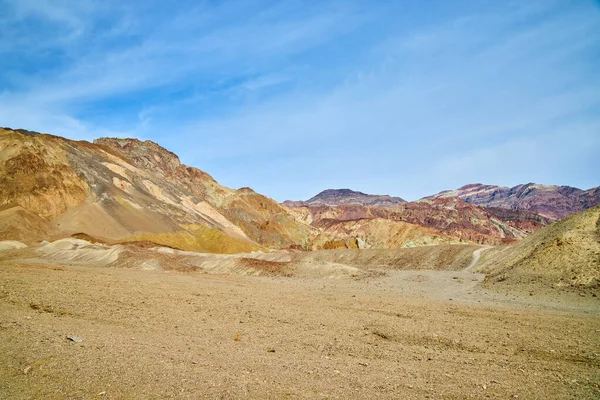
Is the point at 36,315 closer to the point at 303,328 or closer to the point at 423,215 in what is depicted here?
the point at 303,328

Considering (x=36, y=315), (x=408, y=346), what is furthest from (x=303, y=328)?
(x=36, y=315)

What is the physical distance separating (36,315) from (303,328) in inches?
312

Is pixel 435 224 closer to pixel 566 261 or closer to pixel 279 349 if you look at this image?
pixel 566 261

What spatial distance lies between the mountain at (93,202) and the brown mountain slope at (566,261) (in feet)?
188

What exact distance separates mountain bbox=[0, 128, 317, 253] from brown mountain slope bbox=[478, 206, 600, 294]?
57242 mm

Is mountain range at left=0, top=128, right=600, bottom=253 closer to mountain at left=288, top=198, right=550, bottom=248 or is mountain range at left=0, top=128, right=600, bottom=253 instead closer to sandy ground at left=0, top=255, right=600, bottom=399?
mountain at left=288, top=198, right=550, bottom=248

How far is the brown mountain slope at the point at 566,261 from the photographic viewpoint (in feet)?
70.7

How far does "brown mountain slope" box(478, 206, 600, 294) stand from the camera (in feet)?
70.7

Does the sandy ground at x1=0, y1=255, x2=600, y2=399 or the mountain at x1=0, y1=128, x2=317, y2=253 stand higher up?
the mountain at x1=0, y1=128, x2=317, y2=253

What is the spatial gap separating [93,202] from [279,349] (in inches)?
2948

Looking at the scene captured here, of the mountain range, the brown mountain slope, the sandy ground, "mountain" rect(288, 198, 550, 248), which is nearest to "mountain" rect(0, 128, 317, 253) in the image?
the mountain range

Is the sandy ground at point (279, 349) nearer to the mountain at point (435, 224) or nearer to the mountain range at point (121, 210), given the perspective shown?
the mountain range at point (121, 210)

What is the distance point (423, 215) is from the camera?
169 m

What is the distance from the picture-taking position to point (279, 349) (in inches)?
385
